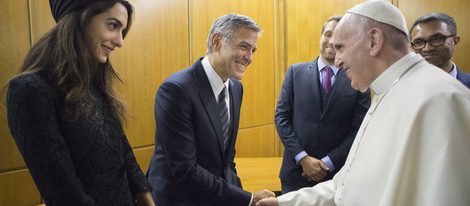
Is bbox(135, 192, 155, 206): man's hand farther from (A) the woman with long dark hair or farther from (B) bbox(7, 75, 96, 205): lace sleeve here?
(B) bbox(7, 75, 96, 205): lace sleeve

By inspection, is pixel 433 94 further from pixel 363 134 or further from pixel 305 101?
pixel 305 101

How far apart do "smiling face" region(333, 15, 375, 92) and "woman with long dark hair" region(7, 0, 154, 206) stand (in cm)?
98

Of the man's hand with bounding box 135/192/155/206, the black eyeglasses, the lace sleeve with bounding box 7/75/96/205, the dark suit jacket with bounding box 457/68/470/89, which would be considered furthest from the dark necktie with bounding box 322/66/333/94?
the lace sleeve with bounding box 7/75/96/205

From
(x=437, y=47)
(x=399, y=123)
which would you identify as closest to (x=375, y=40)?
(x=399, y=123)

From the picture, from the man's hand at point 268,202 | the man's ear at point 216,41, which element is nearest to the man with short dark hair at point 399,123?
the man's hand at point 268,202

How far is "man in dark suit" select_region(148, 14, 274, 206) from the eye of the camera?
82.6 inches

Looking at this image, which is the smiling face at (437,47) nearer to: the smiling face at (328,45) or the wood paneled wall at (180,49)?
the smiling face at (328,45)

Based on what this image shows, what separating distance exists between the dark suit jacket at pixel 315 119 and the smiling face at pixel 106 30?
1682 millimetres

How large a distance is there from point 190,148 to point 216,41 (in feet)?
2.27

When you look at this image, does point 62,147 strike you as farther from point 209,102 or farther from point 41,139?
point 209,102

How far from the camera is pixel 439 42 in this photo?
10.3ft

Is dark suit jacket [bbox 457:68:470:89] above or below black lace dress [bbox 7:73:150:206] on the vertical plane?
below

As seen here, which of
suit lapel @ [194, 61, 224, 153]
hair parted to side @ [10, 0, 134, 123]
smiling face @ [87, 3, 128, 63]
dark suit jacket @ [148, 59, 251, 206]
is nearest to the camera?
hair parted to side @ [10, 0, 134, 123]

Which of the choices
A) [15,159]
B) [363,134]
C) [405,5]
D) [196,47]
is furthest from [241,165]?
[405,5]
